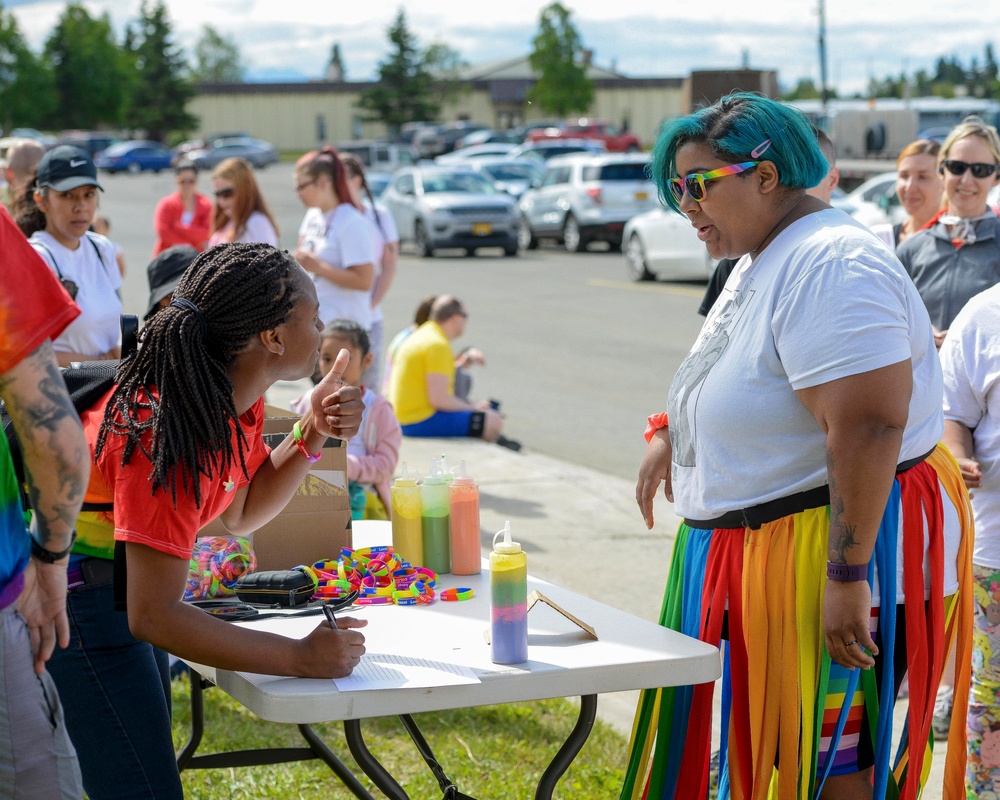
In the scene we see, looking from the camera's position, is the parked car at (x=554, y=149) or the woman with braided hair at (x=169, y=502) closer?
the woman with braided hair at (x=169, y=502)

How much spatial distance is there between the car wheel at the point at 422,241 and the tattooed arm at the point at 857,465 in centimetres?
2004

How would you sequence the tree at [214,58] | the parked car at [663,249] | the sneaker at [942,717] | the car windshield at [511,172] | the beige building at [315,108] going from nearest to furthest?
the sneaker at [942,717] < the parked car at [663,249] < the car windshield at [511,172] < the beige building at [315,108] < the tree at [214,58]

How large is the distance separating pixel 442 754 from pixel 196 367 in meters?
2.05

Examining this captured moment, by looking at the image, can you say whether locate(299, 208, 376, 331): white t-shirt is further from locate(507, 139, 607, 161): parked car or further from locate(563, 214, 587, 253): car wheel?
locate(507, 139, 607, 161): parked car

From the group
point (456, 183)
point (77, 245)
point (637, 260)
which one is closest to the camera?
point (77, 245)

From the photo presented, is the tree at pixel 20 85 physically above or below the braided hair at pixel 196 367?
above

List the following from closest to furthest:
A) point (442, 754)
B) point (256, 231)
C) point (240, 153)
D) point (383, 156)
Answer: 1. point (442, 754)
2. point (256, 231)
3. point (383, 156)
4. point (240, 153)

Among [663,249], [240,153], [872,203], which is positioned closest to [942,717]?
[663,249]

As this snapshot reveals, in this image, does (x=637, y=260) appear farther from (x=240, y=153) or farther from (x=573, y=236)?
(x=240, y=153)

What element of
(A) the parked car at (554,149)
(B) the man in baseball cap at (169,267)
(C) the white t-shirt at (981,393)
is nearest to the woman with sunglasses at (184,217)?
(B) the man in baseball cap at (169,267)

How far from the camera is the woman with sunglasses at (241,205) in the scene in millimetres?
7402

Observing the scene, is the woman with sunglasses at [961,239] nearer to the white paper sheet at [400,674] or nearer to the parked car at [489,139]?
the white paper sheet at [400,674]

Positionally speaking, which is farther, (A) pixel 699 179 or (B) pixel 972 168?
(B) pixel 972 168

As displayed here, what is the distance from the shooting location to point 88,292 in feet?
16.9
